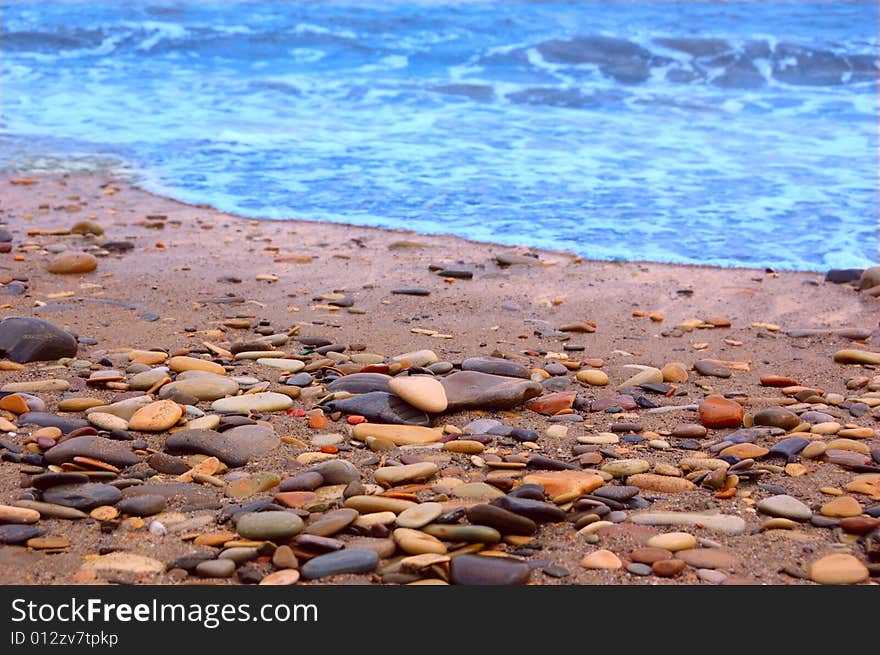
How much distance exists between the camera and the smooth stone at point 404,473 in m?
2.62

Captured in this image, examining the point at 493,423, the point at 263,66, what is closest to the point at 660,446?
the point at 493,423

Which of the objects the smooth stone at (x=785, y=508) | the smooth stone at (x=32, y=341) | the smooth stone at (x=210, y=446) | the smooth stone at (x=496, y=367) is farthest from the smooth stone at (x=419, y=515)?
the smooth stone at (x=32, y=341)

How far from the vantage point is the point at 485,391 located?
10.7 ft

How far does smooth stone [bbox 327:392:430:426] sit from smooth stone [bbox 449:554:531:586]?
0.97 m

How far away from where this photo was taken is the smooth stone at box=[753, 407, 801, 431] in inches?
124

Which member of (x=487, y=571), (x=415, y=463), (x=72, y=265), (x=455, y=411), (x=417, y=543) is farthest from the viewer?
(x=72, y=265)

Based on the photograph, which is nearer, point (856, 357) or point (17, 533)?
point (17, 533)

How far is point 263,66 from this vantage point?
46.0ft

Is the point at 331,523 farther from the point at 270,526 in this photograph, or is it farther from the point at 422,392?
the point at 422,392

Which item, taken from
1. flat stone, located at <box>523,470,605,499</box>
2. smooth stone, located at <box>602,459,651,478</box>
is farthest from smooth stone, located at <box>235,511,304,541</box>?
smooth stone, located at <box>602,459,651,478</box>

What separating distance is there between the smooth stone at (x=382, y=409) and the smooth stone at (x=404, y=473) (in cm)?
40

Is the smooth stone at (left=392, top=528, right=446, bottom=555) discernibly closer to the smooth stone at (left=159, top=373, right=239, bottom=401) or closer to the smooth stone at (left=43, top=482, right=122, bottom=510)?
the smooth stone at (left=43, top=482, right=122, bottom=510)

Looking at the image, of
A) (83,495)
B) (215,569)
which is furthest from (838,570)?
(83,495)

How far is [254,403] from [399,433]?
0.53 m
